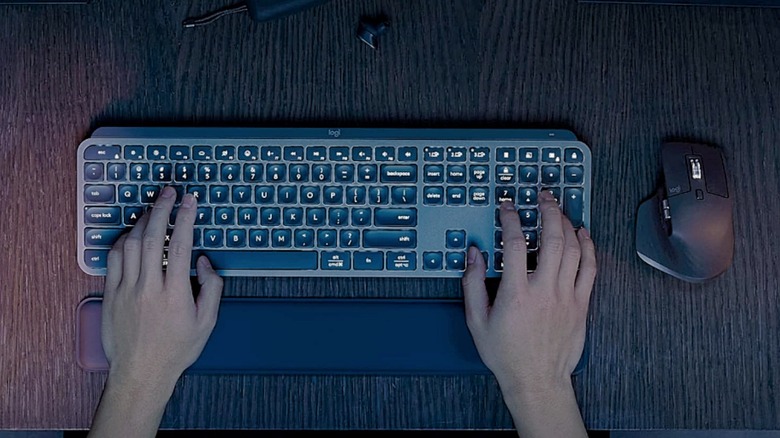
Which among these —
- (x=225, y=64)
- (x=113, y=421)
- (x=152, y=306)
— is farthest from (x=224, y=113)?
(x=113, y=421)

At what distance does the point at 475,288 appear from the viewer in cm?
72

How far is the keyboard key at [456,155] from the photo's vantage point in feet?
2.39

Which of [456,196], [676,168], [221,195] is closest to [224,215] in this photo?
[221,195]

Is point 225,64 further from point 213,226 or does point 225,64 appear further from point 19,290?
point 19,290

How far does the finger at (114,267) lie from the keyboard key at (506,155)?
0.39 meters

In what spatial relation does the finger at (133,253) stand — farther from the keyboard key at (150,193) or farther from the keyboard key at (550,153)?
the keyboard key at (550,153)

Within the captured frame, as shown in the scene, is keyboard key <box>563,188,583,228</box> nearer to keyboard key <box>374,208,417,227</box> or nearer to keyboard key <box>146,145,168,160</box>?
keyboard key <box>374,208,417,227</box>

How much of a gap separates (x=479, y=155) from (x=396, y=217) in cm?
11

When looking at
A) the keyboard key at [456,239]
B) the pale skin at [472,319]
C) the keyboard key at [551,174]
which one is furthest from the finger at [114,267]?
the keyboard key at [551,174]

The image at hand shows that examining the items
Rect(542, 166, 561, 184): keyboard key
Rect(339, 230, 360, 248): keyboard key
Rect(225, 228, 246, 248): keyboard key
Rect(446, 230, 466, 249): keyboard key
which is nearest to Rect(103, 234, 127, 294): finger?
Rect(225, 228, 246, 248): keyboard key

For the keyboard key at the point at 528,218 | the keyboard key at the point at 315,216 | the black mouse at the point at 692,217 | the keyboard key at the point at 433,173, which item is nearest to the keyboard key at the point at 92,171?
the keyboard key at the point at 315,216

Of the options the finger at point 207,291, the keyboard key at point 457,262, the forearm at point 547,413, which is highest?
the keyboard key at point 457,262

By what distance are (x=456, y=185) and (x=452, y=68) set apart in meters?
0.13

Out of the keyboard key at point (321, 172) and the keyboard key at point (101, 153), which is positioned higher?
the keyboard key at point (101, 153)
